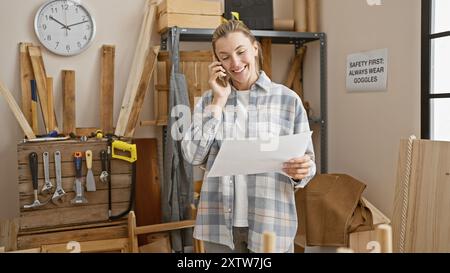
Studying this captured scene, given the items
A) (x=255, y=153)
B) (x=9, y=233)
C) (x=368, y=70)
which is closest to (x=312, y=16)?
(x=368, y=70)

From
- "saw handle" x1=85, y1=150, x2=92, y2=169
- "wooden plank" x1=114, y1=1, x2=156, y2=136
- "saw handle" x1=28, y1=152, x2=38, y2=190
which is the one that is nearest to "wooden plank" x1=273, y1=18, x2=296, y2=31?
"wooden plank" x1=114, y1=1, x2=156, y2=136

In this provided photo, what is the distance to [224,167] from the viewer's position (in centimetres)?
132

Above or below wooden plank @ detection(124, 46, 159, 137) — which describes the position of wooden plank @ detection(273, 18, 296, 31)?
above

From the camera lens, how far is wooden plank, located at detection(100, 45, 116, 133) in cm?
266

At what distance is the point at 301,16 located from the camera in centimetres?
293

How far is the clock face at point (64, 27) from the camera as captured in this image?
2.58 m

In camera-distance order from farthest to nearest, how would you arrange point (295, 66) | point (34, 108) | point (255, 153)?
point (295, 66) < point (34, 108) < point (255, 153)

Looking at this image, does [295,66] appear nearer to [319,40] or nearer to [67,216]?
[319,40]

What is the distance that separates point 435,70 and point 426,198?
760 mm

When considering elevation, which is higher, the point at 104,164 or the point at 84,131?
the point at 84,131

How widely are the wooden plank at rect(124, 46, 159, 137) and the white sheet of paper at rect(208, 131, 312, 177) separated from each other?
1367 mm

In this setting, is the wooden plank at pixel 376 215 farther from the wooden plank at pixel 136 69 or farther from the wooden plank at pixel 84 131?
the wooden plank at pixel 84 131

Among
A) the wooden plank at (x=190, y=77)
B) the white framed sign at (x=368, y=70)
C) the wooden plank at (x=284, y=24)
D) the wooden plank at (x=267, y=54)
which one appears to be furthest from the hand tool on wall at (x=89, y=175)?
the white framed sign at (x=368, y=70)

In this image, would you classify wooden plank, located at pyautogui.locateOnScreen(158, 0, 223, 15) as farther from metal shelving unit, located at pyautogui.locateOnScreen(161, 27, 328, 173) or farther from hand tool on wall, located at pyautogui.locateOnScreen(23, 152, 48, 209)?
hand tool on wall, located at pyautogui.locateOnScreen(23, 152, 48, 209)
